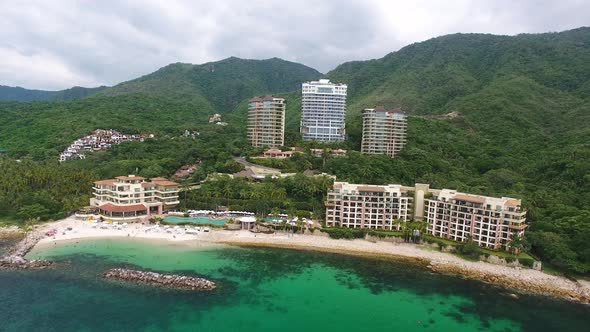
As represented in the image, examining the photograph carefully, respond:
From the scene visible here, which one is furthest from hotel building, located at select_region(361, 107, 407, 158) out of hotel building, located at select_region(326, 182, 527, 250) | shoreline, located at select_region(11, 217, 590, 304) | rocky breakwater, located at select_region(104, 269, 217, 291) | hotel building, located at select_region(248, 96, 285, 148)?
rocky breakwater, located at select_region(104, 269, 217, 291)

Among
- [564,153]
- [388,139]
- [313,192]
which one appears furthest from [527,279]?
[388,139]

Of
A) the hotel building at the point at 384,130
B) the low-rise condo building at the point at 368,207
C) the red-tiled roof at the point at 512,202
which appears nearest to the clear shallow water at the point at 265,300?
the low-rise condo building at the point at 368,207

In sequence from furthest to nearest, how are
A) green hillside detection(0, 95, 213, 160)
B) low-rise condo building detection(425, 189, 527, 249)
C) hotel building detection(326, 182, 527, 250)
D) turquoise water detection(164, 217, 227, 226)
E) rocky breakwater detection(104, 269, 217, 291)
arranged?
green hillside detection(0, 95, 213, 160) < turquoise water detection(164, 217, 227, 226) < hotel building detection(326, 182, 527, 250) < low-rise condo building detection(425, 189, 527, 249) < rocky breakwater detection(104, 269, 217, 291)

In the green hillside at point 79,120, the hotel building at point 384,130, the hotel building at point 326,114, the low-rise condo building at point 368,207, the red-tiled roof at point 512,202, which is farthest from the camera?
the green hillside at point 79,120

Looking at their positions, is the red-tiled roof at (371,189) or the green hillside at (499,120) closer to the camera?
the red-tiled roof at (371,189)

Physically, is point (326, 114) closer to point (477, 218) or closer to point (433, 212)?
point (433, 212)

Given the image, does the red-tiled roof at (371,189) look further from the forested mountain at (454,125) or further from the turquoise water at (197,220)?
the turquoise water at (197,220)

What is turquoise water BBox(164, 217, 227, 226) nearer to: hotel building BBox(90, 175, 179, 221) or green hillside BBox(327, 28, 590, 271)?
hotel building BBox(90, 175, 179, 221)
